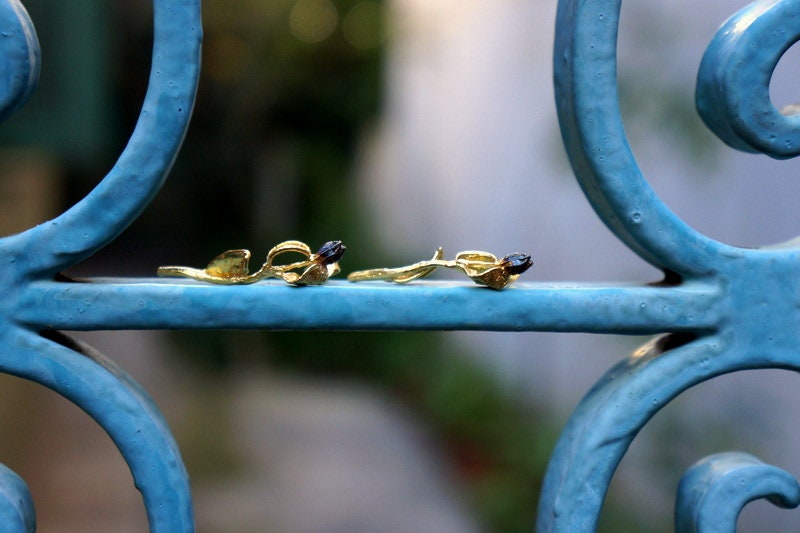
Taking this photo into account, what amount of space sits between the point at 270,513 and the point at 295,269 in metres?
1.91

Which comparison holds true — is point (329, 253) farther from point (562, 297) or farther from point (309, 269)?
point (562, 297)

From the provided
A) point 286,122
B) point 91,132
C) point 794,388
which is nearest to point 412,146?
point 286,122

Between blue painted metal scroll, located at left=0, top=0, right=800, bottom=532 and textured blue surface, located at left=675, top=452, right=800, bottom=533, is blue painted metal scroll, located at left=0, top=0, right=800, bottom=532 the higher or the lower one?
the higher one

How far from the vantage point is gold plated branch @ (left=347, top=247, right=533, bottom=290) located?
17.4 inches

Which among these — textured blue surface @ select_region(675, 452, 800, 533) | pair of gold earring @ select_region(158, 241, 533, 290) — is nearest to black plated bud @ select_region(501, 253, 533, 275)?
pair of gold earring @ select_region(158, 241, 533, 290)

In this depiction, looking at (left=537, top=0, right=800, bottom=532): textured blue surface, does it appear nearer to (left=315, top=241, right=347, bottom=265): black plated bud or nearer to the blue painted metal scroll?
the blue painted metal scroll

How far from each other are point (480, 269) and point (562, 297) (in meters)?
0.05

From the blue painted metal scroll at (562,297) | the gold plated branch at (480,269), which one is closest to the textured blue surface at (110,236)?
the blue painted metal scroll at (562,297)

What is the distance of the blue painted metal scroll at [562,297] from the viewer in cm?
42

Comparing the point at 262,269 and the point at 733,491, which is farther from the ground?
the point at 262,269

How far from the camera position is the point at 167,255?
16.5 feet

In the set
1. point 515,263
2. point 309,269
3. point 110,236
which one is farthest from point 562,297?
point 110,236

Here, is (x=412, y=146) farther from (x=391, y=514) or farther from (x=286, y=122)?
(x=391, y=514)

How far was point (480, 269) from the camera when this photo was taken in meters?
0.44
